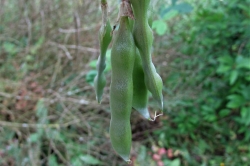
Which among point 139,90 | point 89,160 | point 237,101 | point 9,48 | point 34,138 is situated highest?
point 139,90

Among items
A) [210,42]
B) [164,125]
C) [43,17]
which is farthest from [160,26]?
[43,17]

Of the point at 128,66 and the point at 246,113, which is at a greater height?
the point at 128,66

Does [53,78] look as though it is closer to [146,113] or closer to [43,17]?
[43,17]

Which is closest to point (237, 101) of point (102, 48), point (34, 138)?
point (34, 138)

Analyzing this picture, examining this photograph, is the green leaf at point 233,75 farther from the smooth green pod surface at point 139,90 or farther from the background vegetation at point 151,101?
the smooth green pod surface at point 139,90

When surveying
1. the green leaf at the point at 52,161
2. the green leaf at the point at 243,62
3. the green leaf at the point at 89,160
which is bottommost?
the green leaf at the point at 89,160

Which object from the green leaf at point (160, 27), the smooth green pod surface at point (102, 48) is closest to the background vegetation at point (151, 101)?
the green leaf at point (160, 27)

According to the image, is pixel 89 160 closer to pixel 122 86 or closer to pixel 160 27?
pixel 160 27
